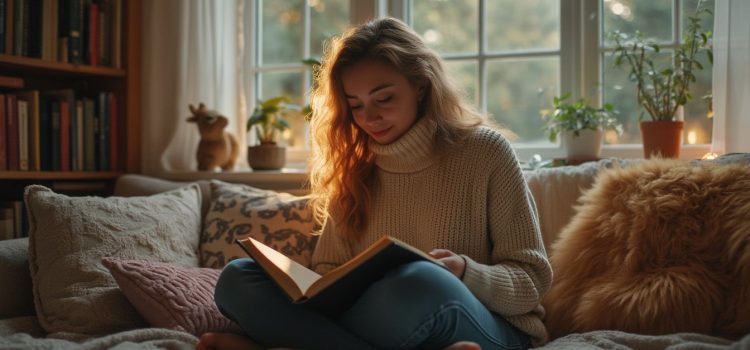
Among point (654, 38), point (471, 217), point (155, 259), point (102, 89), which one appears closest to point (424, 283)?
point (471, 217)

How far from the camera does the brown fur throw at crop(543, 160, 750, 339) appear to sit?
134cm

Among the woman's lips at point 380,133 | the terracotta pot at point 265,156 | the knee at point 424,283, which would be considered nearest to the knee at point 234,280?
the knee at point 424,283

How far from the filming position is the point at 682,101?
6.58ft

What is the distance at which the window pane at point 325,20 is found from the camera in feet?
8.90

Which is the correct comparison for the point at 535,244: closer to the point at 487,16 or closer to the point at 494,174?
the point at 494,174

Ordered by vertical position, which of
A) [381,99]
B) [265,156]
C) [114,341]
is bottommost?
[114,341]

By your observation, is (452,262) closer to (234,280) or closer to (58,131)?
(234,280)

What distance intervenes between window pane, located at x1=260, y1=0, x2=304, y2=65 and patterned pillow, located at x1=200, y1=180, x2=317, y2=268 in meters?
1.01

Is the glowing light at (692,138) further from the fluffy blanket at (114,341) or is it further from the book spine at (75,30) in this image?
the book spine at (75,30)

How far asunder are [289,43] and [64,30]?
848 mm

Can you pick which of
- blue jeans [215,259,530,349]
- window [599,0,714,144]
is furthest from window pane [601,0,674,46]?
blue jeans [215,259,530,349]

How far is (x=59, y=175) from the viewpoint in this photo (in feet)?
8.03

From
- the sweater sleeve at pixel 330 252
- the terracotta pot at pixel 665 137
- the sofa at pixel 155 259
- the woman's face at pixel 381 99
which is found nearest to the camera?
the sofa at pixel 155 259

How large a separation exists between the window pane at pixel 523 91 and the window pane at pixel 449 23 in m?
0.13
